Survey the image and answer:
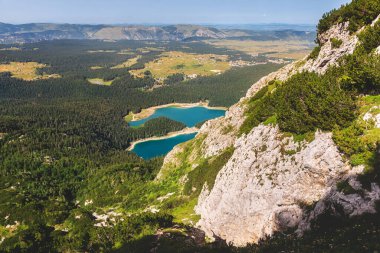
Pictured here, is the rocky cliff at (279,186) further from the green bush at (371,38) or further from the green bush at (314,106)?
the green bush at (371,38)

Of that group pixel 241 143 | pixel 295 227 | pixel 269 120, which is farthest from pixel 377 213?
pixel 241 143

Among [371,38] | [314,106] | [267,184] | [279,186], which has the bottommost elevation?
[267,184]

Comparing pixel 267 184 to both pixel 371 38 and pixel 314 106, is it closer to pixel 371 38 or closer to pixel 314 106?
pixel 314 106

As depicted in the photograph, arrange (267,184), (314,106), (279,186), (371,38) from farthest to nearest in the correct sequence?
(371,38) → (267,184) → (279,186) → (314,106)

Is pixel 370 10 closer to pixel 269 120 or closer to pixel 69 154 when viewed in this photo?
pixel 269 120

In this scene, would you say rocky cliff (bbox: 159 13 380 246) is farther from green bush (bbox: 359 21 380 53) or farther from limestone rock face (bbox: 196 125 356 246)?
green bush (bbox: 359 21 380 53)

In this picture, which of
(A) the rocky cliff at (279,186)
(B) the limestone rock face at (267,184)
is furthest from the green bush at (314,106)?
(B) the limestone rock face at (267,184)

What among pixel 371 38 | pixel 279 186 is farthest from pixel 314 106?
pixel 371 38

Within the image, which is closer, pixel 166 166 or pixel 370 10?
pixel 370 10

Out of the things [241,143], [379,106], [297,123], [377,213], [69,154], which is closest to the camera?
[377,213]
